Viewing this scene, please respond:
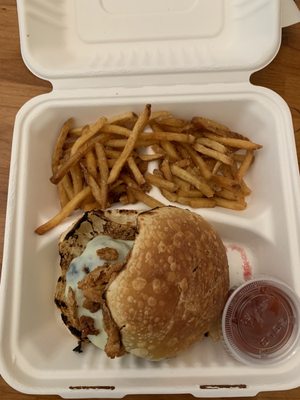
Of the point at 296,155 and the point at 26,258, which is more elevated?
the point at 296,155

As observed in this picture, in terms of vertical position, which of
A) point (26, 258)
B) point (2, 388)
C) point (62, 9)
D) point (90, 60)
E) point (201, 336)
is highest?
point (62, 9)

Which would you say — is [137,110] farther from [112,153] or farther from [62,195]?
[62,195]

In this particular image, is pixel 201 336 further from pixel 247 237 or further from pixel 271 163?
pixel 271 163

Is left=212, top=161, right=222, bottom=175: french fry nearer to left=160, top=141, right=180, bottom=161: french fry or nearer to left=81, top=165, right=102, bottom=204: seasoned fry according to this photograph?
left=160, top=141, right=180, bottom=161: french fry

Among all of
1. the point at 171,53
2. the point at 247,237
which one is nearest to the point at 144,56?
the point at 171,53

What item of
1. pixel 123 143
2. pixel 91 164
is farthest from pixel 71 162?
pixel 123 143

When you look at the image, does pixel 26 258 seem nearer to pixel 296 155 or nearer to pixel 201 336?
pixel 201 336

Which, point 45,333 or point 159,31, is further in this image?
point 159,31
